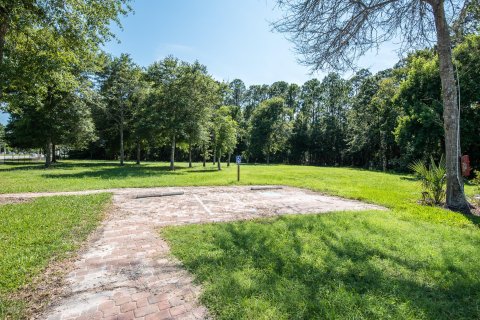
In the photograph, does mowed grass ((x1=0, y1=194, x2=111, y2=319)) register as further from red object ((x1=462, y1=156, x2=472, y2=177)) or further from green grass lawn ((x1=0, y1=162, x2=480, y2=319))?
red object ((x1=462, y1=156, x2=472, y2=177))

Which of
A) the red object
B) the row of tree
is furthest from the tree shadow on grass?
the row of tree

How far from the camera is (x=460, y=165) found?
7.09 meters

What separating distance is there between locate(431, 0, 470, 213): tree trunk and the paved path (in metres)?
2.24

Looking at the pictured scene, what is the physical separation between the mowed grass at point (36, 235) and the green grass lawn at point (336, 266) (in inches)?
66.8

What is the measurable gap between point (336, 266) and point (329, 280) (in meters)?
0.40

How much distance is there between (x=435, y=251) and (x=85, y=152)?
158 feet

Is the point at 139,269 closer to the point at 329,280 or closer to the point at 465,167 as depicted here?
the point at 329,280

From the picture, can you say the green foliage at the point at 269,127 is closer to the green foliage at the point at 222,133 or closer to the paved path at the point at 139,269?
the green foliage at the point at 222,133

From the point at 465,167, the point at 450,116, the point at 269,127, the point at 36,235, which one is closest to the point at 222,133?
the point at 450,116

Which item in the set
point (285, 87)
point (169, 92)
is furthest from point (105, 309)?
point (285, 87)

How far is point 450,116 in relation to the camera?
6.88 meters

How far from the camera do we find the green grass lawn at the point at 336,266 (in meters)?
2.45

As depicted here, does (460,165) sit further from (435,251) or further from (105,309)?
(105,309)

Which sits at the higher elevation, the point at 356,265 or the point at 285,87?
the point at 285,87
